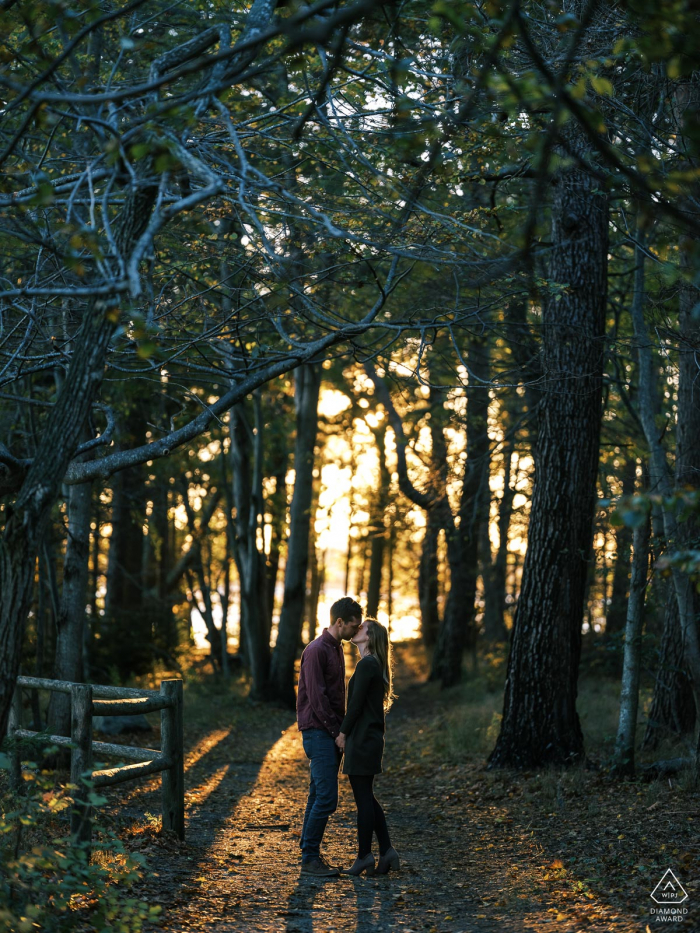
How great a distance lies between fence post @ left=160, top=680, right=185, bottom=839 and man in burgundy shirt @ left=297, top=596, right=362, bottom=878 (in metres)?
1.27

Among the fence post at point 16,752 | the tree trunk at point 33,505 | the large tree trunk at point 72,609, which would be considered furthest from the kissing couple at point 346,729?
the large tree trunk at point 72,609

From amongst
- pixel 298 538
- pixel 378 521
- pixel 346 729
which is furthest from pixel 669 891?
pixel 378 521

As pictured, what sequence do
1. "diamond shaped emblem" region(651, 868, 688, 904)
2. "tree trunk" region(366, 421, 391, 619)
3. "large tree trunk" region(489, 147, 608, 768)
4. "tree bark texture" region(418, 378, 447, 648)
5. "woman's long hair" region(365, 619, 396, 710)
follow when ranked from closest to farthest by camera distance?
"diamond shaped emblem" region(651, 868, 688, 904), "woman's long hair" region(365, 619, 396, 710), "large tree trunk" region(489, 147, 608, 768), "tree bark texture" region(418, 378, 447, 648), "tree trunk" region(366, 421, 391, 619)

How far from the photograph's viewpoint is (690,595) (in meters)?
8.69

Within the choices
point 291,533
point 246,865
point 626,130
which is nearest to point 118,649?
point 291,533

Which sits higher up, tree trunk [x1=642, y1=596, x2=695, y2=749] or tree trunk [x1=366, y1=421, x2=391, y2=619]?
tree trunk [x1=366, y1=421, x2=391, y2=619]

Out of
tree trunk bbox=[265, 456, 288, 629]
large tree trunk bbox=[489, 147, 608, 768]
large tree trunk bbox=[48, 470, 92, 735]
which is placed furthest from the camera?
tree trunk bbox=[265, 456, 288, 629]

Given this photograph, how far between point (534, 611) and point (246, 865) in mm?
4743

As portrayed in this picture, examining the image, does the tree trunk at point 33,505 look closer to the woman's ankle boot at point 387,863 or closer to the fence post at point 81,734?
the fence post at point 81,734

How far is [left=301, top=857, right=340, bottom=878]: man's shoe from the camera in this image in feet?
21.9

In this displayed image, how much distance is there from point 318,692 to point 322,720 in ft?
0.71

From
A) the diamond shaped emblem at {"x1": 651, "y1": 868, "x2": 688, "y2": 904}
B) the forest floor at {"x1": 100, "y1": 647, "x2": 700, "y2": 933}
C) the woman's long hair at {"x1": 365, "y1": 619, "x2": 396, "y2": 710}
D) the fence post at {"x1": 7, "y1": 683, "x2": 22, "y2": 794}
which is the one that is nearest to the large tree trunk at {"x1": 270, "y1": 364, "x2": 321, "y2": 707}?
the forest floor at {"x1": 100, "y1": 647, "x2": 700, "y2": 933}

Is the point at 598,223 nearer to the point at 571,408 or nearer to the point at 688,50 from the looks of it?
the point at 571,408

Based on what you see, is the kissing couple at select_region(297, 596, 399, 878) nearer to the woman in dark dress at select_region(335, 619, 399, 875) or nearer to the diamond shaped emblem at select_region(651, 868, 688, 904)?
the woman in dark dress at select_region(335, 619, 399, 875)
